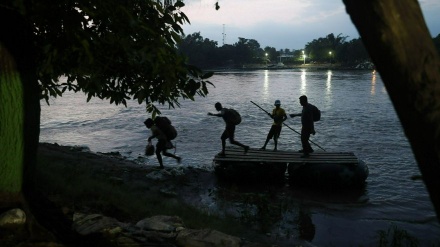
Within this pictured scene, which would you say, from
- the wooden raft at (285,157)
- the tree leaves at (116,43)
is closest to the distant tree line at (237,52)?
the wooden raft at (285,157)

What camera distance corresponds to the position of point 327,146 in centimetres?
2047

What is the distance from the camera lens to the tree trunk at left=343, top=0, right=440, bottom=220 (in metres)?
1.94

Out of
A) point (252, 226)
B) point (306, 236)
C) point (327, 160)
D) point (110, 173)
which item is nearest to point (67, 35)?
point (252, 226)

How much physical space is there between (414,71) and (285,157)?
1108 cm

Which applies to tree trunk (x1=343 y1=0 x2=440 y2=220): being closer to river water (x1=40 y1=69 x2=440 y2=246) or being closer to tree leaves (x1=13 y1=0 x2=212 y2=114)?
tree leaves (x1=13 y1=0 x2=212 y2=114)

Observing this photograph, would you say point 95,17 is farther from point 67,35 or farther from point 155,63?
point 155,63

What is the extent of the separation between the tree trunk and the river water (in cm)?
618

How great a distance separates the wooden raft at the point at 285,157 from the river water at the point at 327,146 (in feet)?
3.31

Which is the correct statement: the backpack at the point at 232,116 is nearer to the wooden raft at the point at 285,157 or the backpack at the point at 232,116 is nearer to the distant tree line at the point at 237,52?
the wooden raft at the point at 285,157

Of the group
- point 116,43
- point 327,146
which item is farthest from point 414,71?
point 327,146

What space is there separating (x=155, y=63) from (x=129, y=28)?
704 mm

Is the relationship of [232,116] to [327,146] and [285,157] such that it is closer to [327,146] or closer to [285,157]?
[285,157]

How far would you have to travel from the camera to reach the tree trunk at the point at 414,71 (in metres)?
1.94

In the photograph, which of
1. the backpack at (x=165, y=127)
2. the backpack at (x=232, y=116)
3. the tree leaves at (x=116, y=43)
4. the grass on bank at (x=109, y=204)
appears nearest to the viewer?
the tree leaves at (x=116, y=43)
